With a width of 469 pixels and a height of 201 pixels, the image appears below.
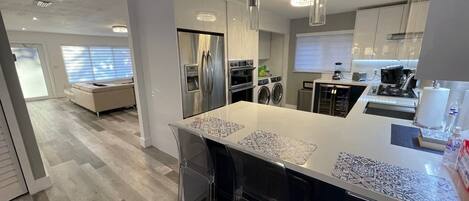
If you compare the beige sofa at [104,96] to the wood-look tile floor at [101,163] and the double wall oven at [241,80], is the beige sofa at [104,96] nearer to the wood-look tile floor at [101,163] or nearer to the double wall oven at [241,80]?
the wood-look tile floor at [101,163]

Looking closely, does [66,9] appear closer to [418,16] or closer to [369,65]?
[418,16]

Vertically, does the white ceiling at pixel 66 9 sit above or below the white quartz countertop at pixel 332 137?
above

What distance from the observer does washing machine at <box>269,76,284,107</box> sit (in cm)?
453

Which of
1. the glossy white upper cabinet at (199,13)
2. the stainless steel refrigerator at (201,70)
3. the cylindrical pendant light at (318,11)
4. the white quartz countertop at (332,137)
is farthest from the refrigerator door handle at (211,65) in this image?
the cylindrical pendant light at (318,11)

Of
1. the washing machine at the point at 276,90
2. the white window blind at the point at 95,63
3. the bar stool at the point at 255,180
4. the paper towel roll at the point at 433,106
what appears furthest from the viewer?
the white window blind at the point at 95,63

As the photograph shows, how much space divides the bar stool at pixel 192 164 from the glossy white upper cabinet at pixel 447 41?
1.23 meters

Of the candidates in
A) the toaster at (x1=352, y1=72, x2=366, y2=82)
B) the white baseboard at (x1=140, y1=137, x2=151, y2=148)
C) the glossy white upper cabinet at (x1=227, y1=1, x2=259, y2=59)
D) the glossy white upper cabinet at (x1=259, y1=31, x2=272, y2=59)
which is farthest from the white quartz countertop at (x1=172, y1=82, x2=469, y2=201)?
the glossy white upper cabinet at (x1=259, y1=31, x2=272, y2=59)

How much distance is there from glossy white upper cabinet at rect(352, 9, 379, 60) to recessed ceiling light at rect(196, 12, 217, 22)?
289 centimetres

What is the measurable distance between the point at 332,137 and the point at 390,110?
48.5 inches

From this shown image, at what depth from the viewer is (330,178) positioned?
0.88 metres

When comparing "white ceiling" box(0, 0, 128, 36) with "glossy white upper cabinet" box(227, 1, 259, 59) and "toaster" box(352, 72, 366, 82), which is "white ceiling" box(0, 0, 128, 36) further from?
"toaster" box(352, 72, 366, 82)

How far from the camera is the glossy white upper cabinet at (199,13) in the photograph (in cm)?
233

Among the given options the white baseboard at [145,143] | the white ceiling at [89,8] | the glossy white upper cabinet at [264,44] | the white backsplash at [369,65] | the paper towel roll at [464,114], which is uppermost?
the white ceiling at [89,8]

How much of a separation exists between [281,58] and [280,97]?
1045 millimetres
